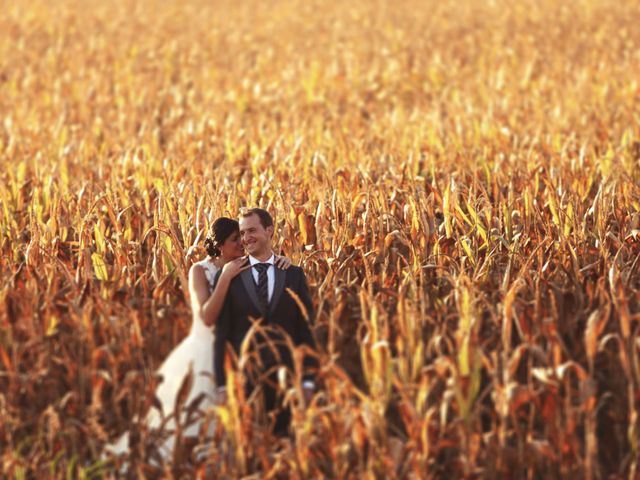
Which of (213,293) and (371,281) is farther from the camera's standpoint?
(371,281)

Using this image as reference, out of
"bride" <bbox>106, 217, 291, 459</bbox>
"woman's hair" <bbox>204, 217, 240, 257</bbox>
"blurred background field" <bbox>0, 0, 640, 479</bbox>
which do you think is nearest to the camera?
"blurred background field" <bbox>0, 0, 640, 479</bbox>

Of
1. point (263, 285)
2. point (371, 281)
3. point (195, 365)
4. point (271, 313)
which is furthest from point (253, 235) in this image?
point (371, 281)

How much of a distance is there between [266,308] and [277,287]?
0.09 meters

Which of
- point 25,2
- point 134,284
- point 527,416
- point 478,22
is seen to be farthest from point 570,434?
point 25,2

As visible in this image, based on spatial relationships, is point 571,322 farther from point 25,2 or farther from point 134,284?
point 25,2

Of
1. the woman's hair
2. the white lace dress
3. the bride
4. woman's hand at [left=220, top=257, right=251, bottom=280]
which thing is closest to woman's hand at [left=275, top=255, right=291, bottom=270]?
the bride

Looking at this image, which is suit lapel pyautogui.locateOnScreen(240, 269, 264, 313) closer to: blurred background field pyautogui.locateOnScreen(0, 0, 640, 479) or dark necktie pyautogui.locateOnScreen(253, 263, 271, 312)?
dark necktie pyautogui.locateOnScreen(253, 263, 271, 312)

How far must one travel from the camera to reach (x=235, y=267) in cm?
390

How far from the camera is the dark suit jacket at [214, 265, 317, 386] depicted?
390cm

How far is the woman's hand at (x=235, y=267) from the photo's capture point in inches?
153

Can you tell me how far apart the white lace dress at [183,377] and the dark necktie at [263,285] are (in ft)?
0.73

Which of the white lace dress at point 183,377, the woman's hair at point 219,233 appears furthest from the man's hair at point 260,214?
the white lace dress at point 183,377

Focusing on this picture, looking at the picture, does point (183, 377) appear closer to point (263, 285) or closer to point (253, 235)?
point (263, 285)

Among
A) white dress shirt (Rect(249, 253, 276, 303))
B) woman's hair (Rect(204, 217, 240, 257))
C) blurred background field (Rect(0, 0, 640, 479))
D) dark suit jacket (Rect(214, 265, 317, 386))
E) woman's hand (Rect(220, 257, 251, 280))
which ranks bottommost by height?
blurred background field (Rect(0, 0, 640, 479))
